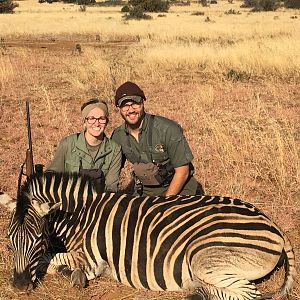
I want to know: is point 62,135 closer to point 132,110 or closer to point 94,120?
point 132,110

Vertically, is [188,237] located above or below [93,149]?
below

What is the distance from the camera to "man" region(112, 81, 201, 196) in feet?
15.7

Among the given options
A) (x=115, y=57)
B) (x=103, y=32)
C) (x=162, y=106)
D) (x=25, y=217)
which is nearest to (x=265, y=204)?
(x=25, y=217)

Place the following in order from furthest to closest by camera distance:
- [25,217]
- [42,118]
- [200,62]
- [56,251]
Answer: [200,62] < [42,118] < [56,251] < [25,217]

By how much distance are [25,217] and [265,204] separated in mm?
3313

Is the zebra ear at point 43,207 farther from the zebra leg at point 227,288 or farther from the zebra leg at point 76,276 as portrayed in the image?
the zebra leg at point 227,288

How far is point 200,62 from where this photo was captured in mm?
16078

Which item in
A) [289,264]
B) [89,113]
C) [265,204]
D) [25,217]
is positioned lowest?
[265,204]

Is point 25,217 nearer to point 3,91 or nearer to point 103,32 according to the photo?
point 3,91

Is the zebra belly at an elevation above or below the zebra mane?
below

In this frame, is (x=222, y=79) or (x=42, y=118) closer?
(x=42, y=118)

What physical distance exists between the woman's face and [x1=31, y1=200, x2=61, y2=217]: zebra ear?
4.34 feet

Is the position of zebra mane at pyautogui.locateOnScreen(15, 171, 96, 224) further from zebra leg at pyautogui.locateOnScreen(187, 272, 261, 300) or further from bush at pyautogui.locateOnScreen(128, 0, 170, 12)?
bush at pyautogui.locateOnScreen(128, 0, 170, 12)

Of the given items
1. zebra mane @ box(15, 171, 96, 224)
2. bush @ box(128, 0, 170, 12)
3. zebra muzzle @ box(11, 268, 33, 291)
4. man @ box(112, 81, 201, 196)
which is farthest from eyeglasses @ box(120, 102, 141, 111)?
bush @ box(128, 0, 170, 12)
